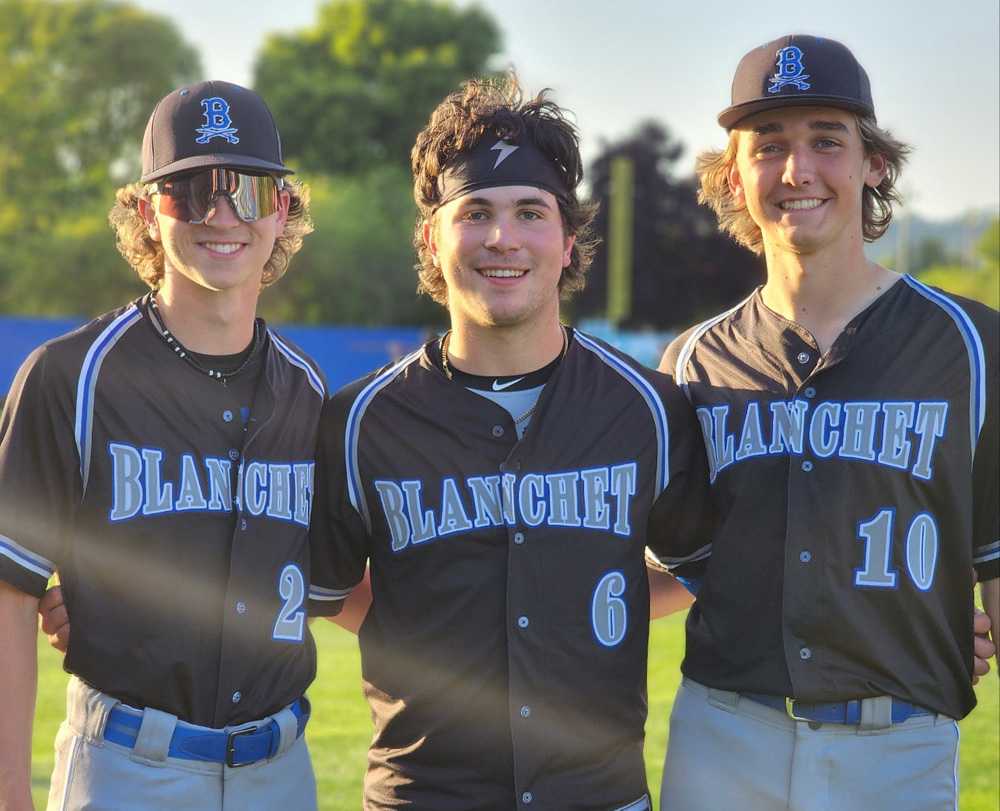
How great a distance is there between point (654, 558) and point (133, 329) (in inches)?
72.4

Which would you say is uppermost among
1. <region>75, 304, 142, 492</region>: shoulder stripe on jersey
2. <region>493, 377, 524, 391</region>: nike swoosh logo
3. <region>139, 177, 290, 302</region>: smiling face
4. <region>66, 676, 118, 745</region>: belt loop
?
<region>139, 177, 290, 302</region>: smiling face

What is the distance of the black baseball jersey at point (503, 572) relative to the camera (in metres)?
3.40

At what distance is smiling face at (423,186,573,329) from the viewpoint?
11.9 ft

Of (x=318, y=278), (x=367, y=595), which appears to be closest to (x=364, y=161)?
(x=318, y=278)

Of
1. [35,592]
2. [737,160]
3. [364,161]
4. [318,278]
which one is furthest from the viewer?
[364,161]

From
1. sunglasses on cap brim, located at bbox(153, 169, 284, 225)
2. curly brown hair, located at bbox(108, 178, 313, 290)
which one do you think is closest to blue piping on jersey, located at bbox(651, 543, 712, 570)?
curly brown hair, located at bbox(108, 178, 313, 290)

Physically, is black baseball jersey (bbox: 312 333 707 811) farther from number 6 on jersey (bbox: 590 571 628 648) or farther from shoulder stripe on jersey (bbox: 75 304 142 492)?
shoulder stripe on jersey (bbox: 75 304 142 492)

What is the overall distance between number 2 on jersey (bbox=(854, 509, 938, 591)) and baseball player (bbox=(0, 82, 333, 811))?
1.62 m

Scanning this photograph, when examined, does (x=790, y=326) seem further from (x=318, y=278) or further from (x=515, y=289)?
(x=318, y=278)

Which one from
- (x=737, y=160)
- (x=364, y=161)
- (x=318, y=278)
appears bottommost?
(x=737, y=160)

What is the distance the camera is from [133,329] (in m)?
3.46

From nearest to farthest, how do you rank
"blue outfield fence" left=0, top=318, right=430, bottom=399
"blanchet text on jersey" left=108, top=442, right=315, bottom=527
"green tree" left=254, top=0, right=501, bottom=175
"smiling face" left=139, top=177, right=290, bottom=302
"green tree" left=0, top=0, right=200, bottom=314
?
"blanchet text on jersey" left=108, top=442, right=315, bottom=527 → "smiling face" left=139, top=177, right=290, bottom=302 → "blue outfield fence" left=0, top=318, right=430, bottom=399 → "green tree" left=0, top=0, right=200, bottom=314 → "green tree" left=254, top=0, right=501, bottom=175

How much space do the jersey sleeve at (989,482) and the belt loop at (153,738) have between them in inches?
91.3

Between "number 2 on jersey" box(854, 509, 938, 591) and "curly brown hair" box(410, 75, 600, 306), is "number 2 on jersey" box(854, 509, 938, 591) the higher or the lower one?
the lower one
